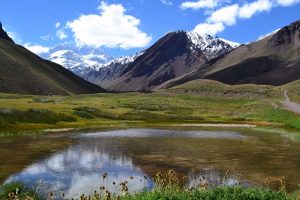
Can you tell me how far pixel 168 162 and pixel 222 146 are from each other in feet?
57.0

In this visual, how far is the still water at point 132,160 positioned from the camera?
35.2 meters

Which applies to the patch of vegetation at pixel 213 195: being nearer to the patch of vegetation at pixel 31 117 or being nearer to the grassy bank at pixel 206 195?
the grassy bank at pixel 206 195

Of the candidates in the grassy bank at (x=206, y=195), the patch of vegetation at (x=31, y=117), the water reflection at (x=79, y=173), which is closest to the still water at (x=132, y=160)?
the water reflection at (x=79, y=173)

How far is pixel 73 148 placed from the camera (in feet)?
185

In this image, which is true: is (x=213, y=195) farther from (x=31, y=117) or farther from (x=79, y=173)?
(x=31, y=117)

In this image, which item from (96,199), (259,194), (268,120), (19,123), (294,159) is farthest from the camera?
(268,120)

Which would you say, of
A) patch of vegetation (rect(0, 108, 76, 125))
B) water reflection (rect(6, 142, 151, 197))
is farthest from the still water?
patch of vegetation (rect(0, 108, 76, 125))

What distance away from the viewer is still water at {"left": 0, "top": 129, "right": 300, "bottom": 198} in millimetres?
35188

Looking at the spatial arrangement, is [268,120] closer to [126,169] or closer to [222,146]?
[222,146]

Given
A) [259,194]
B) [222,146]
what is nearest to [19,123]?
[222,146]

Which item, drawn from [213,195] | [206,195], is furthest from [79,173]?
[206,195]

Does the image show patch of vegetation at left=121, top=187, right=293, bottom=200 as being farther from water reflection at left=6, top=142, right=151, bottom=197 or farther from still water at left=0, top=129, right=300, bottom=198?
water reflection at left=6, top=142, right=151, bottom=197

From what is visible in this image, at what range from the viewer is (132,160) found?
46844mm

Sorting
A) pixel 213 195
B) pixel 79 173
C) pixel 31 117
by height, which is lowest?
pixel 79 173
